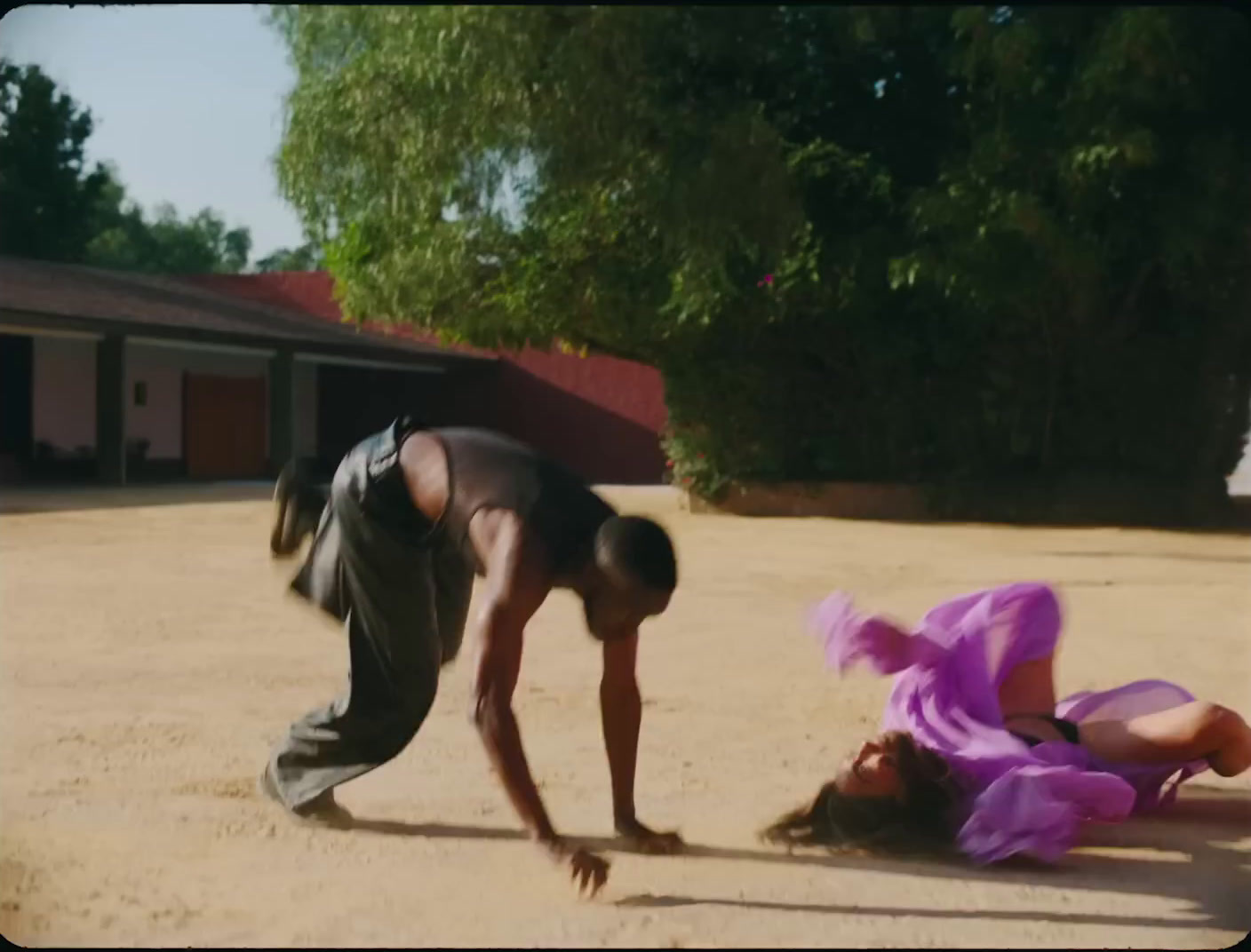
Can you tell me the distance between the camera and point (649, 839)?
9.32 feet

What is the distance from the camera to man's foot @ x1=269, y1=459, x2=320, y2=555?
2814 mm

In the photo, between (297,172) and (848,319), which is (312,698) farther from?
(297,172)

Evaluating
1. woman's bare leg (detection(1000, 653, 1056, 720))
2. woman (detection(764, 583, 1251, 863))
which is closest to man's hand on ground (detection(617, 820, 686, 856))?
woman (detection(764, 583, 1251, 863))

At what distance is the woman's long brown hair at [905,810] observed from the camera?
2.88 meters

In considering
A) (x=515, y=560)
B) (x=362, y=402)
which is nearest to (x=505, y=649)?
(x=515, y=560)

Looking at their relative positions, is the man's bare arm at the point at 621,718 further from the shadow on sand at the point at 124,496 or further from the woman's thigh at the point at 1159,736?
the woman's thigh at the point at 1159,736

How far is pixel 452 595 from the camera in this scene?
2951 millimetres

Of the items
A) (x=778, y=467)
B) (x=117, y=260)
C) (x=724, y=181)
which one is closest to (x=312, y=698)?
(x=778, y=467)

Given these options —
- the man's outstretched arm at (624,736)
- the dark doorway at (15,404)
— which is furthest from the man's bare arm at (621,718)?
the dark doorway at (15,404)

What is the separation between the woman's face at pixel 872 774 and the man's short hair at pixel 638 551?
0.74 metres

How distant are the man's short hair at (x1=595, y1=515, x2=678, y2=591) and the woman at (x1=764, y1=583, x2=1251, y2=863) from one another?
66 centimetres

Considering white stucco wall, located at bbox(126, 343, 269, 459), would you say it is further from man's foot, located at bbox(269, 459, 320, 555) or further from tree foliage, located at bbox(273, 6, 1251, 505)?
tree foliage, located at bbox(273, 6, 1251, 505)

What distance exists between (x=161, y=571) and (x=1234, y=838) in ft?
16.5

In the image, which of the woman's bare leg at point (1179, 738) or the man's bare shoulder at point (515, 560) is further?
the woman's bare leg at point (1179, 738)
